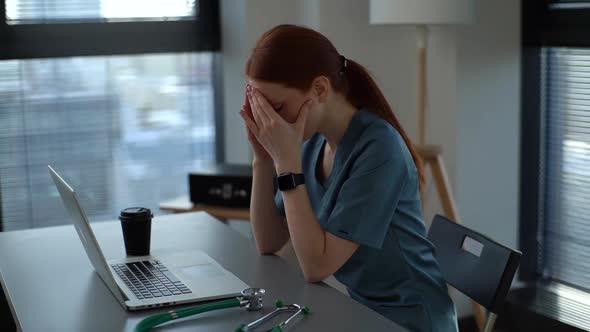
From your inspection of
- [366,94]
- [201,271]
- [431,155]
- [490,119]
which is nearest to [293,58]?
[366,94]

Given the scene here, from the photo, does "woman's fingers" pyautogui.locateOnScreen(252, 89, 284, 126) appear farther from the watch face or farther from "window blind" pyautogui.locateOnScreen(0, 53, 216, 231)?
"window blind" pyautogui.locateOnScreen(0, 53, 216, 231)

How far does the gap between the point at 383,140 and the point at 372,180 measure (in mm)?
109

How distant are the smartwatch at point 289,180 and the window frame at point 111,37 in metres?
1.73

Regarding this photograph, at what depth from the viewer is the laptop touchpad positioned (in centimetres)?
176

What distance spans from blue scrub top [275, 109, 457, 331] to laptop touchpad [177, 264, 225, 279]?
249mm

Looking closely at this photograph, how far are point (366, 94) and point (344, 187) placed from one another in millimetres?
288

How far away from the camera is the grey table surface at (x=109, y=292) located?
4.95 ft

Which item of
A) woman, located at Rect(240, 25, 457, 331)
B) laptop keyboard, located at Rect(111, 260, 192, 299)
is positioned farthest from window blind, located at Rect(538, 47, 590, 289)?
laptop keyboard, located at Rect(111, 260, 192, 299)

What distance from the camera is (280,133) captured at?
5.95 ft

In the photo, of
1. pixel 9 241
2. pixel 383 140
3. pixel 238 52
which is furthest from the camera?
pixel 238 52

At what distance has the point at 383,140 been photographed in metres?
1.83

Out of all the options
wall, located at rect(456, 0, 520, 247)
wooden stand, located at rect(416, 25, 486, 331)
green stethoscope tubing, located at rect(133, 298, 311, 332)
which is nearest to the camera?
green stethoscope tubing, located at rect(133, 298, 311, 332)

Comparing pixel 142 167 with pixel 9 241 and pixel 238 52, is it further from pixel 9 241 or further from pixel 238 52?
pixel 9 241

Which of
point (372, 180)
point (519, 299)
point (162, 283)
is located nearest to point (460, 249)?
point (372, 180)
